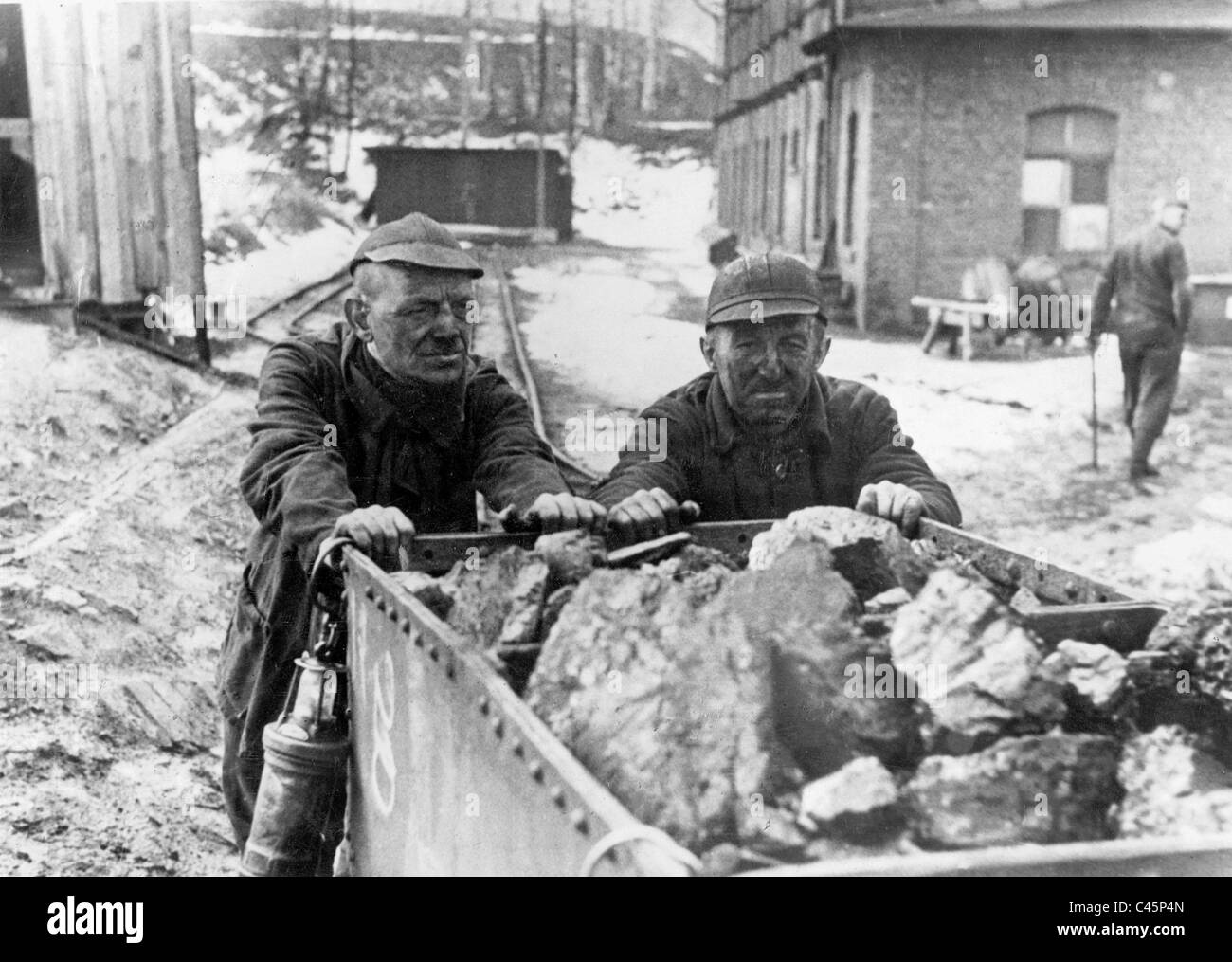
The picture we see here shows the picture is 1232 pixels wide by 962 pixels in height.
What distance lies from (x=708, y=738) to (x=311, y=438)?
158 cm

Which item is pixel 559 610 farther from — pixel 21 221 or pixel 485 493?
pixel 21 221

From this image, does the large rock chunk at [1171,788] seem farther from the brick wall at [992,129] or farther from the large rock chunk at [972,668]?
the brick wall at [992,129]

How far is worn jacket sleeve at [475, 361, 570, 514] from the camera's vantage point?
2936 millimetres

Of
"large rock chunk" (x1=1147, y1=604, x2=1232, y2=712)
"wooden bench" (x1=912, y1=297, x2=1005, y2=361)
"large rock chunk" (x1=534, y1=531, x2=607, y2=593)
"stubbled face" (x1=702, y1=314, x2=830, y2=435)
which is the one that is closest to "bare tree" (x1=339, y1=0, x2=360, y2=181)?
"wooden bench" (x1=912, y1=297, x2=1005, y2=361)

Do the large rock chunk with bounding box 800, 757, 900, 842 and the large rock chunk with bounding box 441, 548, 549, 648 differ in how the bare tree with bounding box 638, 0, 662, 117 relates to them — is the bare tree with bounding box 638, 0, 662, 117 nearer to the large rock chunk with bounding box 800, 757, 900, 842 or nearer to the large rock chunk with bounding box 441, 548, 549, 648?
the large rock chunk with bounding box 441, 548, 549, 648

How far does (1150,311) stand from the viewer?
7.20 m

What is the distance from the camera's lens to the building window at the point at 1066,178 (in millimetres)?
9352

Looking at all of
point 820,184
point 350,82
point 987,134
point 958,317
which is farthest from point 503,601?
point 987,134

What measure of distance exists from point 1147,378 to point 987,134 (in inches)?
120

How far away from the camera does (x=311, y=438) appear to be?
114 inches

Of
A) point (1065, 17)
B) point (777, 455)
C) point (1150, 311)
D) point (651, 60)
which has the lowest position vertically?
point (777, 455)

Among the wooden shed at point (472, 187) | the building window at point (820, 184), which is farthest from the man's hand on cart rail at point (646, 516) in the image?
the wooden shed at point (472, 187)

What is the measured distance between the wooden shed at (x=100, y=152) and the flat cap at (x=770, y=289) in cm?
491

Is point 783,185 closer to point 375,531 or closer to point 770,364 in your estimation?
point 770,364
